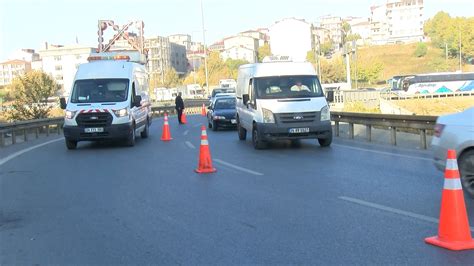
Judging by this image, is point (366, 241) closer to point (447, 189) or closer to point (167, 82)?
point (447, 189)

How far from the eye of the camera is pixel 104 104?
16562 mm

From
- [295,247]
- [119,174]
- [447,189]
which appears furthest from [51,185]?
[447,189]

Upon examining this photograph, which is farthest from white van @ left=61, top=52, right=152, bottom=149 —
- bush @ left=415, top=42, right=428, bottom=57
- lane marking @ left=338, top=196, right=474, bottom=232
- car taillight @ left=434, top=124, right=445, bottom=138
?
bush @ left=415, top=42, right=428, bottom=57

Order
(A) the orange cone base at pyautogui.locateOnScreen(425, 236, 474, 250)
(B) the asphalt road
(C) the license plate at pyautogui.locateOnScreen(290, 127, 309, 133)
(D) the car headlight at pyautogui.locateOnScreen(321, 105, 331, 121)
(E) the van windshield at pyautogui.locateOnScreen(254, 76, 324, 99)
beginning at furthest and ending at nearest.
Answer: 1. (E) the van windshield at pyautogui.locateOnScreen(254, 76, 324, 99)
2. (D) the car headlight at pyautogui.locateOnScreen(321, 105, 331, 121)
3. (C) the license plate at pyautogui.locateOnScreen(290, 127, 309, 133)
4. (B) the asphalt road
5. (A) the orange cone base at pyautogui.locateOnScreen(425, 236, 474, 250)

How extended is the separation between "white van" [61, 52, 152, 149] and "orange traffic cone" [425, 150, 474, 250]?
40.3 ft

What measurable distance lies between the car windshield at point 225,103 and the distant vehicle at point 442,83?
48191 millimetres

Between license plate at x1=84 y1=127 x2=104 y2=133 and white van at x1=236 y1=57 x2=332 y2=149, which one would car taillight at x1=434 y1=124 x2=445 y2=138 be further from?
license plate at x1=84 y1=127 x2=104 y2=133

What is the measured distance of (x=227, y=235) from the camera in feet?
19.8

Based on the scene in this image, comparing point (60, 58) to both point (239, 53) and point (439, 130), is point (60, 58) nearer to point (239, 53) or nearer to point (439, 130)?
point (239, 53)

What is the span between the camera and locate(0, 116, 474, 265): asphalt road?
5.37 metres

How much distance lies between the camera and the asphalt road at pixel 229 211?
5.37m

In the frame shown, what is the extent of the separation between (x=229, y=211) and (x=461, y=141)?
133 inches

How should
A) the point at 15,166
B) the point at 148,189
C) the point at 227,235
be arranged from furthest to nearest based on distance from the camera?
1. the point at 15,166
2. the point at 148,189
3. the point at 227,235

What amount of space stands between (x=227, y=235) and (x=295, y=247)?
2.86 ft
